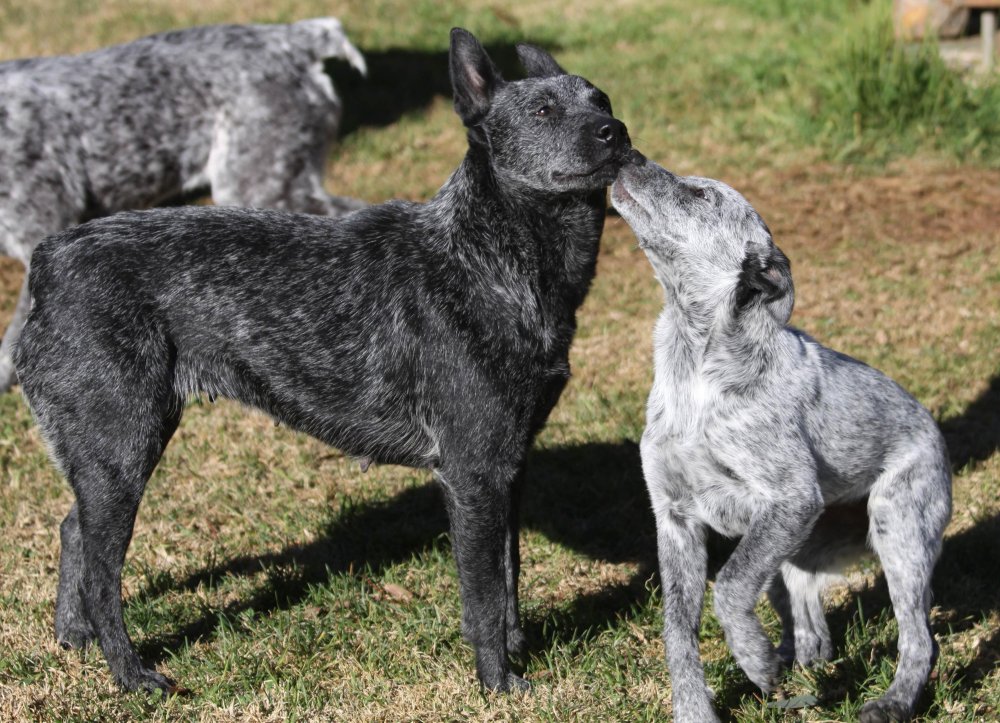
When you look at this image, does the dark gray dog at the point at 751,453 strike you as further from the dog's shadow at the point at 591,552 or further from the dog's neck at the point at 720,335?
the dog's shadow at the point at 591,552

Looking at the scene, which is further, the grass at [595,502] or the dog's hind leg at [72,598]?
the dog's hind leg at [72,598]

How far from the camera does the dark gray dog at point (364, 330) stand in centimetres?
411

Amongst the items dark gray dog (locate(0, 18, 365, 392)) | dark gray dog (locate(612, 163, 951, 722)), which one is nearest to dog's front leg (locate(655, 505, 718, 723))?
dark gray dog (locate(612, 163, 951, 722))

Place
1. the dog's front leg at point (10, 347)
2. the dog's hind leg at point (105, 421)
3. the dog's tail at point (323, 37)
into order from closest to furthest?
the dog's hind leg at point (105, 421)
the dog's front leg at point (10, 347)
the dog's tail at point (323, 37)

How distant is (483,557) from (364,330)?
2.84 feet

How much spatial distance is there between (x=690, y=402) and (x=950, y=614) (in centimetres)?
145

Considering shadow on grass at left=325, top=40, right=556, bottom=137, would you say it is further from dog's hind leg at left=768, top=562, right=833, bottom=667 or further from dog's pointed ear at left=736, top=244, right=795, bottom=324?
dog's hind leg at left=768, top=562, right=833, bottom=667

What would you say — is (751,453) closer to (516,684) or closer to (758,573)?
(758,573)

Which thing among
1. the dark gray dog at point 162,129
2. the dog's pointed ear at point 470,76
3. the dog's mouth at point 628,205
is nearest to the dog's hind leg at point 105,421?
the dog's pointed ear at point 470,76

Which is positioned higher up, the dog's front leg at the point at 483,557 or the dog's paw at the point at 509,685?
the dog's front leg at the point at 483,557

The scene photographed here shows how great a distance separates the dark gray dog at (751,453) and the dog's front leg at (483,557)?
516 mm

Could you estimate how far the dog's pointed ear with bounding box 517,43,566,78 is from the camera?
4.66 metres

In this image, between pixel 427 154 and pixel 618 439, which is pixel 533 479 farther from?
pixel 427 154

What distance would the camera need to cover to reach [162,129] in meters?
7.41
